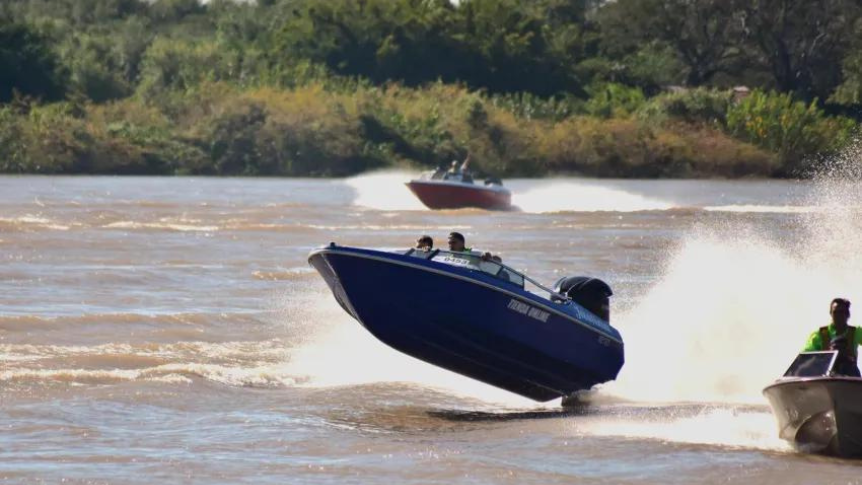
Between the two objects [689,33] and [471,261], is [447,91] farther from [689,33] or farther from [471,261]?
[471,261]

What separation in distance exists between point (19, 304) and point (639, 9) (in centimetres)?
7572

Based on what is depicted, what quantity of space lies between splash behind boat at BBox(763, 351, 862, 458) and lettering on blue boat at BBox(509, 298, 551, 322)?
10.1 ft

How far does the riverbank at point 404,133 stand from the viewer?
76625 millimetres

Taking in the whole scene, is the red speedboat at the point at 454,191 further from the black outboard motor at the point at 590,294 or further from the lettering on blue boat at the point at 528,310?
the lettering on blue boat at the point at 528,310

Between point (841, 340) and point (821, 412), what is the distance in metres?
0.56

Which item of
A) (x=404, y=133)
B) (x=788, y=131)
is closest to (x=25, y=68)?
(x=404, y=133)

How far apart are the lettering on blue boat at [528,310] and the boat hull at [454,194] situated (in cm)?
3203

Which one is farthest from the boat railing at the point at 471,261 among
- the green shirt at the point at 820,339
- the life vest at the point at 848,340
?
the life vest at the point at 848,340

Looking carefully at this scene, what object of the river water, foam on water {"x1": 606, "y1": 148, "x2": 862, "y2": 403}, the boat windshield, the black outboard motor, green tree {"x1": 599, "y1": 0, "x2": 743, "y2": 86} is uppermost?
green tree {"x1": 599, "y1": 0, "x2": 743, "y2": 86}

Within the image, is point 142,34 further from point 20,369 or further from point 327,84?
point 20,369

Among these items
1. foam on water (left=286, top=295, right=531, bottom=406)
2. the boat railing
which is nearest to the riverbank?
foam on water (left=286, top=295, right=531, bottom=406)

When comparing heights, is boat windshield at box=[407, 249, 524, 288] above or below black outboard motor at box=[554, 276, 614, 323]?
above

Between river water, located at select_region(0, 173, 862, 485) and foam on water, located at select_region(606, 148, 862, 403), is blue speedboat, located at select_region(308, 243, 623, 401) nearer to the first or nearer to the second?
river water, located at select_region(0, 173, 862, 485)

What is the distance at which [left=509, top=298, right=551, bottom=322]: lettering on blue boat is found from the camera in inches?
667
